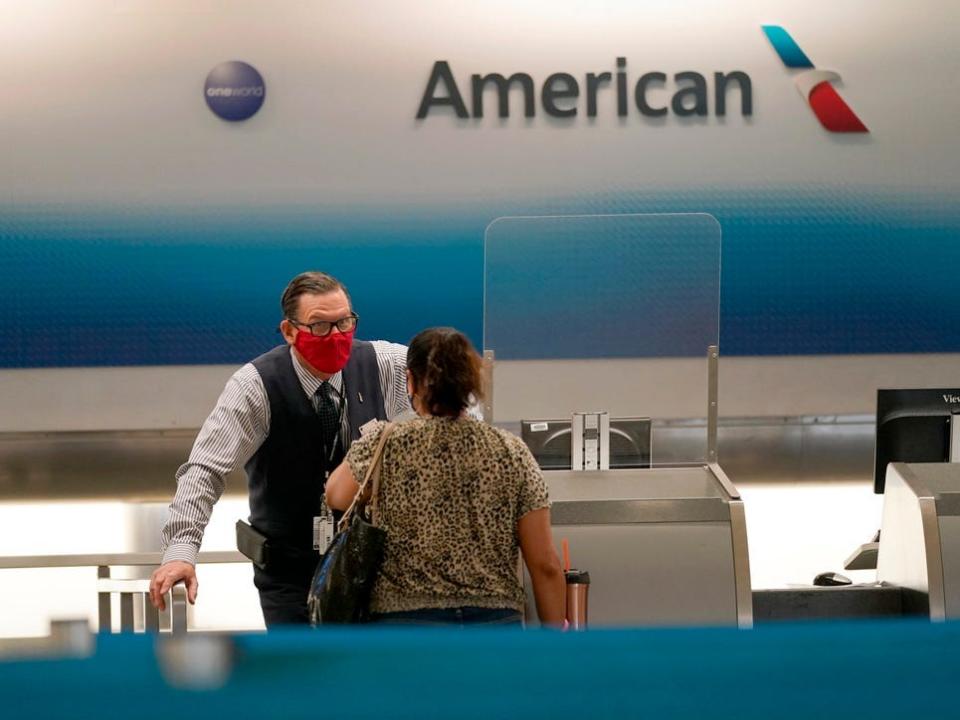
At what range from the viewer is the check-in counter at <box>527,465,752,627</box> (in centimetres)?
300

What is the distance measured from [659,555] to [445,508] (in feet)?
3.00

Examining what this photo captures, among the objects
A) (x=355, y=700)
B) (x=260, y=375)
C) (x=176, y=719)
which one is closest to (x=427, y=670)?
(x=355, y=700)

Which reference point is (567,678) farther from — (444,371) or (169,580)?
(169,580)

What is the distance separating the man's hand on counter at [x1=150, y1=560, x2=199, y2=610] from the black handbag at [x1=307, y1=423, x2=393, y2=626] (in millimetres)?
450

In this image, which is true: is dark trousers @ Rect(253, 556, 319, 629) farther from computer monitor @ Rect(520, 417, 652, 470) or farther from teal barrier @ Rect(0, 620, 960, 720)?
teal barrier @ Rect(0, 620, 960, 720)

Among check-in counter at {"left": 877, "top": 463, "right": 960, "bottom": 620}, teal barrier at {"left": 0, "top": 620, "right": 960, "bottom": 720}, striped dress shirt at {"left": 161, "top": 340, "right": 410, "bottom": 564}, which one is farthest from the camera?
check-in counter at {"left": 877, "top": 463, "right": 960, "bottom": 620}

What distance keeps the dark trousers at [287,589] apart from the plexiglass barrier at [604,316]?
0.78 metres

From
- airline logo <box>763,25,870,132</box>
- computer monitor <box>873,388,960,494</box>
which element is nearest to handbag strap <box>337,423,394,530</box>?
computer monitor <box>873,388,960,494</box>

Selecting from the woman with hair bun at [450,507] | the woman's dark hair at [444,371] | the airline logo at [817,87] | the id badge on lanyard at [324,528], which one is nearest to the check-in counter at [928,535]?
the woman with hair bun at [450,507]

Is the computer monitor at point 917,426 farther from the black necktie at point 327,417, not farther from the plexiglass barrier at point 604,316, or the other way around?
the black necktie at point 327,417

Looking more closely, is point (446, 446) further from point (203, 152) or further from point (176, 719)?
point (203, 152)

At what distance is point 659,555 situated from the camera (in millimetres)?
3023

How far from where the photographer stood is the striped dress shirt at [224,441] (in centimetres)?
277

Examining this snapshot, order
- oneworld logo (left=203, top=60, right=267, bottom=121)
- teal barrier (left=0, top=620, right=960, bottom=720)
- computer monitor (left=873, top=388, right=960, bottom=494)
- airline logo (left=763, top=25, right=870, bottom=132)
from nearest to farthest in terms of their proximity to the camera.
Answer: teal barrier (left=0, top=620, right=960, bottom=720), computer monitor (left=873, top=388, right=960, bottom=494), oneworld logo (left=203, top=60, right=267, bottom=121), airline logo (left=763, top=25, right=870, bottom=132)
